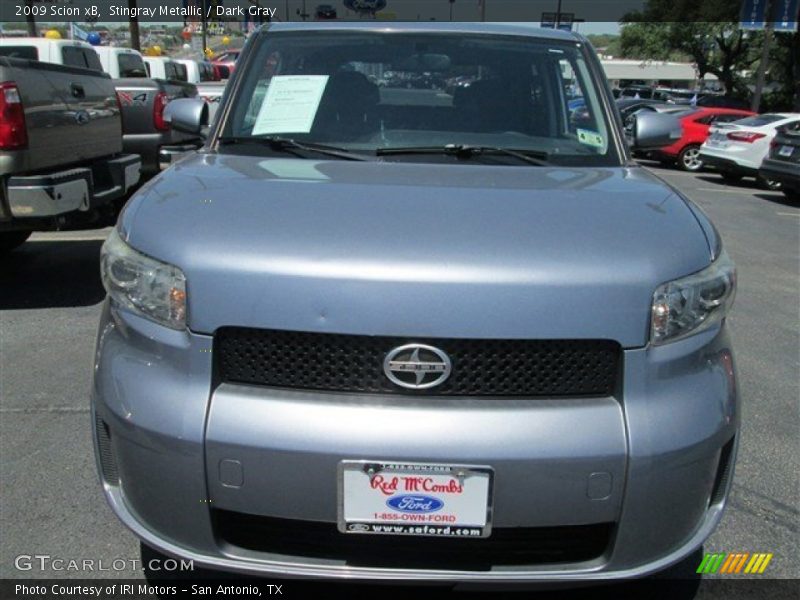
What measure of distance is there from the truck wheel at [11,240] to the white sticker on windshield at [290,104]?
Result: 4.86m

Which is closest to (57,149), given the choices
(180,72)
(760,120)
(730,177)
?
(180,72)

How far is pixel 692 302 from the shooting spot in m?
2.02

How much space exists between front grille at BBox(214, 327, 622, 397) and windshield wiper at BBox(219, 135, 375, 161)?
1.03 m

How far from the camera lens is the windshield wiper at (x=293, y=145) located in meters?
2.76

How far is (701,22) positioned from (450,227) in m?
40.8

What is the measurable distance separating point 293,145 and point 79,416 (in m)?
1.99

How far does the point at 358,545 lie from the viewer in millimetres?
1968

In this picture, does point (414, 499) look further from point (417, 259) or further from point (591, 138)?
point (591, 138)

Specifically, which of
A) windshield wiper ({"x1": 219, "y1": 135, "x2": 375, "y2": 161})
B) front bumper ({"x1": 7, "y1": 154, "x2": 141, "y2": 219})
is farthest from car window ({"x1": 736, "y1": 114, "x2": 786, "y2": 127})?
windshield wiper ({"x1": 219, "y1": 135, "x2": 375, "y2": 161})

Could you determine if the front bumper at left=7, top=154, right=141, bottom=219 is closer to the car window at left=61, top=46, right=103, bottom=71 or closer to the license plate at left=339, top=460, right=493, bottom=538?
the car window at left=61, top=46, right=103, bottom=71

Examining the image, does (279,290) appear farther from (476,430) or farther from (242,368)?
(476,430)

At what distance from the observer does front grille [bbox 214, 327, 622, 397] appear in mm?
1901

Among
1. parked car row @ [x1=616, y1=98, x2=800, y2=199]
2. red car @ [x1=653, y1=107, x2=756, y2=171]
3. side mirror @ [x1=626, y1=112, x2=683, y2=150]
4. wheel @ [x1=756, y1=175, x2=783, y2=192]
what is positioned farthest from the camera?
red car @ [x1=653, y1=107, x2=756, y2=171]

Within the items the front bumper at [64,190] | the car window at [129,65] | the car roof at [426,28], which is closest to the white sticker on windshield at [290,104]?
the car roof at [426,28]
